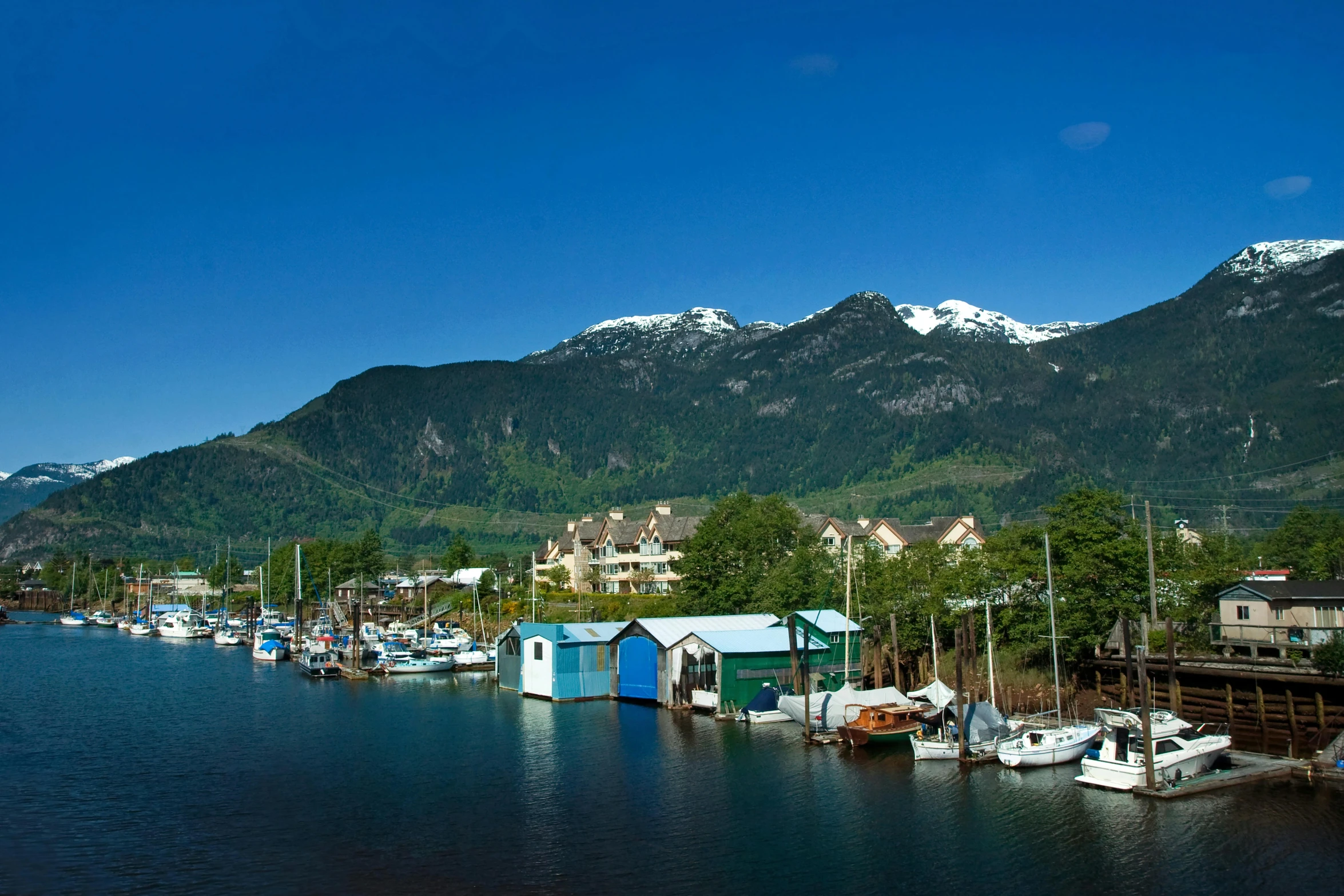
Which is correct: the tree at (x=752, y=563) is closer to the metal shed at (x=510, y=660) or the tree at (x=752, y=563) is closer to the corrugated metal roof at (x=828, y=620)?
the corrugated metal roof at (x=828, y=620)

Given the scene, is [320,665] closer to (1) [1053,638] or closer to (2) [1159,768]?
(1) [1053,638]

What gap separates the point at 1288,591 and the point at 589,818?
45.7 m

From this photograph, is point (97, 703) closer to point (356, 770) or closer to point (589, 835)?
point (356, 770)

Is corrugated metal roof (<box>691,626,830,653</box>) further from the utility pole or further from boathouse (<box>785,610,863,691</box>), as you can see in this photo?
the utility pole

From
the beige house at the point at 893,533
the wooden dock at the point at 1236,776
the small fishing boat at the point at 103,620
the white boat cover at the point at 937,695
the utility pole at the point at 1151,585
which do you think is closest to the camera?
the wooden dock at the point at 1236,776

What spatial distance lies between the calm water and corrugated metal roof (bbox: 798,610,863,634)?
9.92 m

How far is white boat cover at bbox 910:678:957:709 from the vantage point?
54500 mm

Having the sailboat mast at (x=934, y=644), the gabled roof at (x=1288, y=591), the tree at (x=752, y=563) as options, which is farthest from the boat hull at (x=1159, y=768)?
the tree at (x=752, y=563)

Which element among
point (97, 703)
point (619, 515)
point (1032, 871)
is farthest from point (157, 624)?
point (1032, 871)

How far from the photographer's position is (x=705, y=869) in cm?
3197

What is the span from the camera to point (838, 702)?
55.3 metres

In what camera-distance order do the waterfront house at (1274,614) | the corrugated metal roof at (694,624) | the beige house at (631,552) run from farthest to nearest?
the beige house at (631,552) → the corrugated metal roof at (694,624) → the waterfront house at (1274,614)

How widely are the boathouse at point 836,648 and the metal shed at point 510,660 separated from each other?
72.3ft

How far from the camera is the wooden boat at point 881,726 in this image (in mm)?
51562
